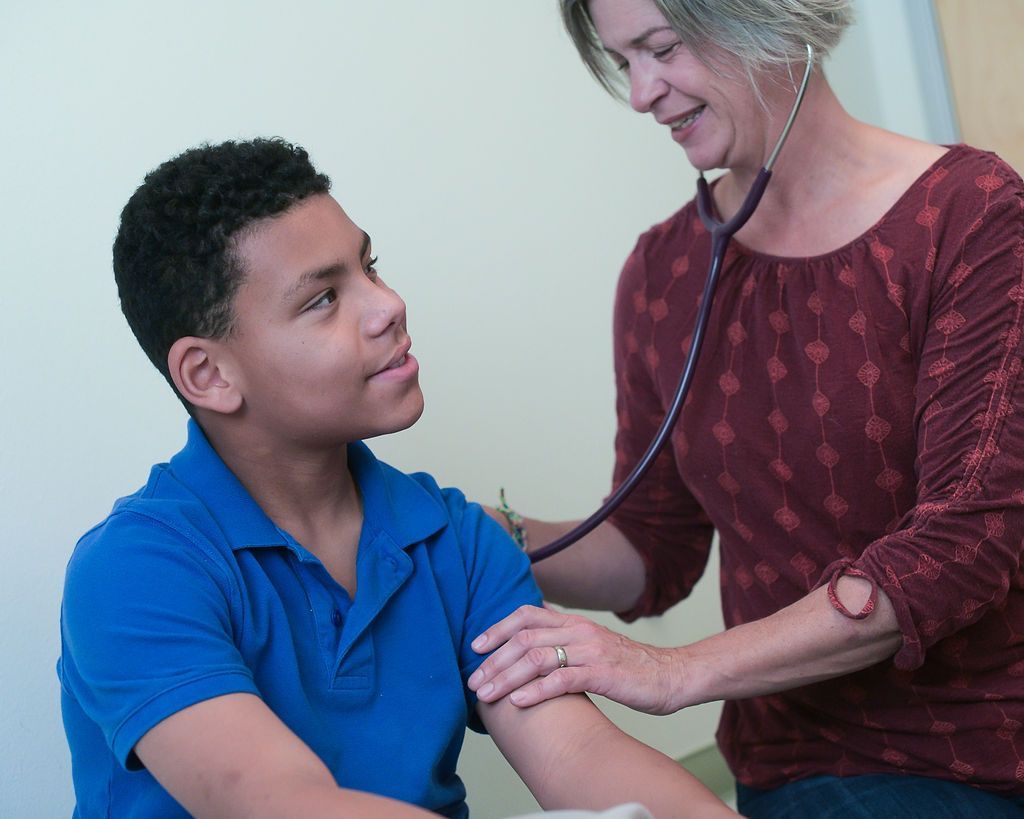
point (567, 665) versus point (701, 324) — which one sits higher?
point (701, 324)

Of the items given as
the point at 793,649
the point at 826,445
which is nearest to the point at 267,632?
the point at 793,649

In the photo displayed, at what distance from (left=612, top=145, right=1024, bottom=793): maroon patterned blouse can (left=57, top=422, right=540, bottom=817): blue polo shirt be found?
0.39 m

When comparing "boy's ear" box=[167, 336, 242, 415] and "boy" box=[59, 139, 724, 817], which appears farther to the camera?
"boy's ear" box=[167, 336, 242, 415]

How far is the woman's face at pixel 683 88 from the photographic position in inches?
54.9

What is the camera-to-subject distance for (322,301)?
117cm

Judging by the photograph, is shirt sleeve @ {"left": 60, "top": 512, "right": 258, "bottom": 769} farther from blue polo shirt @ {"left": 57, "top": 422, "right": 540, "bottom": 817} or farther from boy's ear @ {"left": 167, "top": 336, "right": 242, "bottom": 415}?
boy's ear @ {"left": 167, "top": 336, "right": 242, "bottom": 415}

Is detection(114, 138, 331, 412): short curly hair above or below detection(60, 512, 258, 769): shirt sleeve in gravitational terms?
above

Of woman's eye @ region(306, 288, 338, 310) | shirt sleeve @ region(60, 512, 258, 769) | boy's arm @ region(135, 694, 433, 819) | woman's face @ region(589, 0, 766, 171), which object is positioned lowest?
boy's arm @ region(135, 694, 433, 819)

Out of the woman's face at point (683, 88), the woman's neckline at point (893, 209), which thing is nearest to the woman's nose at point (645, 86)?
the woman's face at point (683, 88)

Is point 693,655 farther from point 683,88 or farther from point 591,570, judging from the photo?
point 683,88

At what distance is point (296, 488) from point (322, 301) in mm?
202

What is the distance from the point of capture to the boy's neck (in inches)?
47.8

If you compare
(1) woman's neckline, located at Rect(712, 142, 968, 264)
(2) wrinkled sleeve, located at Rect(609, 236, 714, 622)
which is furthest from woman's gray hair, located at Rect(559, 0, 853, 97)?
(2) wrinkled sleeve, located at Rect(609, 236, 714, 622)

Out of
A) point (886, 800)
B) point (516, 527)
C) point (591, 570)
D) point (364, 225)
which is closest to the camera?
point (886, 800)
